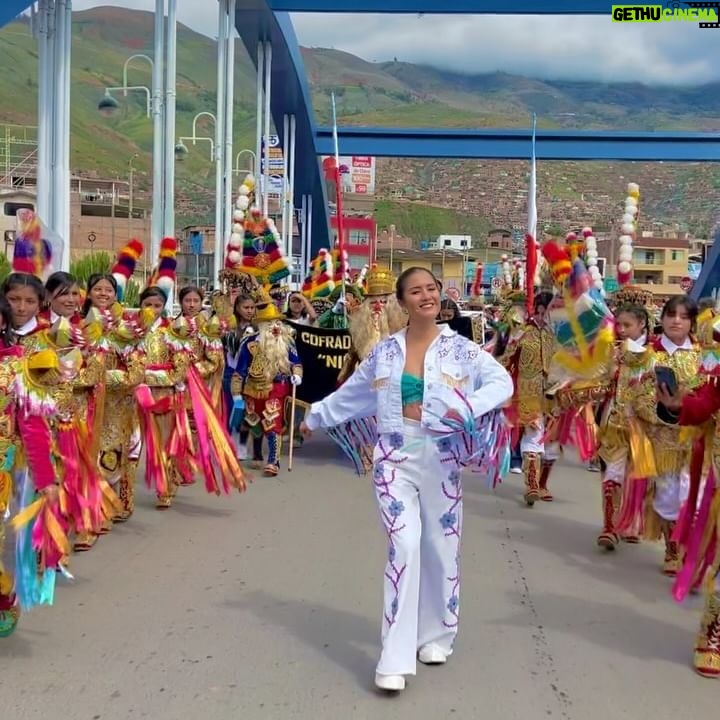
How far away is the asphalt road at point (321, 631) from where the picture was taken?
388 centimetres

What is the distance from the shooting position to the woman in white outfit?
3984 mm

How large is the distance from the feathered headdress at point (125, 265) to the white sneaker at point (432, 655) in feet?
12.0

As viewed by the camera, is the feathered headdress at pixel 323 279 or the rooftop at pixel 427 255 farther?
the rooftop at pixel 427 255

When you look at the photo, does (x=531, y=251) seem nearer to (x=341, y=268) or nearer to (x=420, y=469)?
(x=420, y=469)

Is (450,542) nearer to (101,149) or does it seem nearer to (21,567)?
(21,567)

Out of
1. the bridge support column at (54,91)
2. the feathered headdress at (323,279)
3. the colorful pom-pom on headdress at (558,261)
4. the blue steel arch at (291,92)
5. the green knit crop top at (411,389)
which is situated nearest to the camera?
the green knit crop top at (411,389)

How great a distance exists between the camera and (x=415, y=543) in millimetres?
4012

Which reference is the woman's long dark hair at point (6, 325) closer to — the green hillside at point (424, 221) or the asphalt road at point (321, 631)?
the asphalt road at point (321, 631)

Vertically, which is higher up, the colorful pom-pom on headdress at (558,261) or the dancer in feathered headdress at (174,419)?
the colorful pom-pom on headdress at (558,261)

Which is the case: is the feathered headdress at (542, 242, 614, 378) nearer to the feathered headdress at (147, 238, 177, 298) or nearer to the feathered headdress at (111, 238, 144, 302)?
the feathered headdress at (111, 238, 144, 302)

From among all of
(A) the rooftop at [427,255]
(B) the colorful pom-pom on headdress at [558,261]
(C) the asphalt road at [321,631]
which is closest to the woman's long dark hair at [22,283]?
(C) the asphalt road at [321,631]

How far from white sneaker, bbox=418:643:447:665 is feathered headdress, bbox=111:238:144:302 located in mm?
3651

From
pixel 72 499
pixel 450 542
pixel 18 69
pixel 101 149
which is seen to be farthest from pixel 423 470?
pixel 18 69

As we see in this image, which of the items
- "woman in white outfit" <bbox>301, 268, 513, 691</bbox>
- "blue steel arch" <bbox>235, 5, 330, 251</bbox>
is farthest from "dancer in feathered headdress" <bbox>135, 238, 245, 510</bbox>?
"blue steel arch" <bbox>235, 5, 330, 251</bbox>
